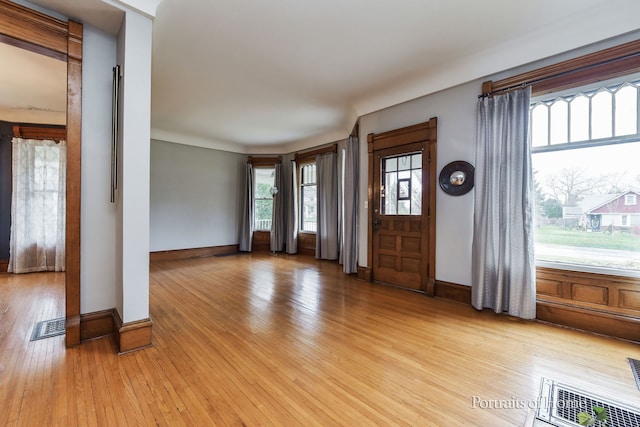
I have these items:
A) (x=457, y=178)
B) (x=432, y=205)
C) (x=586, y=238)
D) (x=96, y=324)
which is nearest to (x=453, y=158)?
(x=457, y=178)

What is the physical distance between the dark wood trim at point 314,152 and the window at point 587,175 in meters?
3.84

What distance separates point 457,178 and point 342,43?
6.84 ft

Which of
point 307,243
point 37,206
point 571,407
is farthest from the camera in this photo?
point 307,243

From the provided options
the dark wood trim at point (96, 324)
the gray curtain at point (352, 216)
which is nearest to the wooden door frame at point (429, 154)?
the gray curtain at point (352, 216)

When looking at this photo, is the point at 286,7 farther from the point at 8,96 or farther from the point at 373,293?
the point at 8,96

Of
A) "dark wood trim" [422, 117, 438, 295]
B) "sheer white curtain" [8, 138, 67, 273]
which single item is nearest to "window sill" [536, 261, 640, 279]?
"dark wood trim" [422, 117, 438, 295]

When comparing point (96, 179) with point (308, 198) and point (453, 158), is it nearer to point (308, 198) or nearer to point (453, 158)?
point (453, 158)

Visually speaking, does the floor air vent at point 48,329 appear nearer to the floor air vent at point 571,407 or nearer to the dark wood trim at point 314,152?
the floor air vent at point 571,407

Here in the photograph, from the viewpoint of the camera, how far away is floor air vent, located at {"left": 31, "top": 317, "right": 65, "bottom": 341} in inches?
92.3

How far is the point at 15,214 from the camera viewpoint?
442cm

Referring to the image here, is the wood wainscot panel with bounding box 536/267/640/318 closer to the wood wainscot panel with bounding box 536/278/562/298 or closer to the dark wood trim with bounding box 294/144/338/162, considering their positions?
the wood wainscot panel with bounding box 536/278/562/298

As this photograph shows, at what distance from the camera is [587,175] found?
2.63m

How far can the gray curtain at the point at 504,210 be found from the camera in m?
2.78

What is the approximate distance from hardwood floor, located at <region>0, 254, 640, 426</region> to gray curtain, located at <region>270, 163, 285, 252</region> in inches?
155
